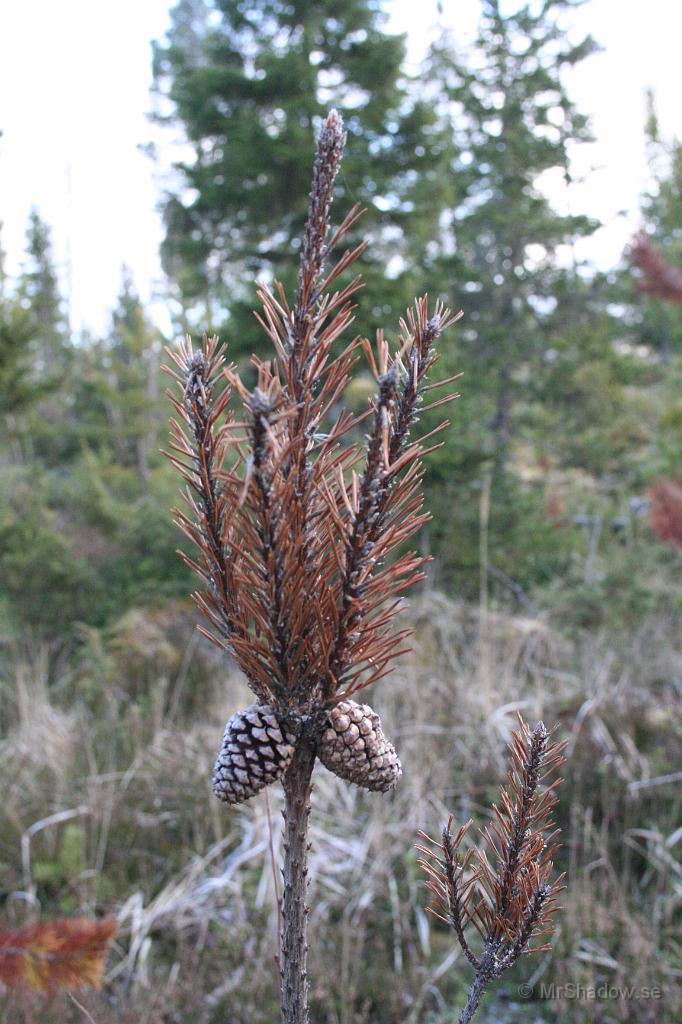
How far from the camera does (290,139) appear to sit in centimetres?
691

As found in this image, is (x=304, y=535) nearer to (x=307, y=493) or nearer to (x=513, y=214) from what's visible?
(x=307, y=493)

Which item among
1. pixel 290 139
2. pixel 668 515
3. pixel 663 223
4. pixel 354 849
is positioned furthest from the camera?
pixel 663 223

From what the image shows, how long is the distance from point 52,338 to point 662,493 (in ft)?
57.1

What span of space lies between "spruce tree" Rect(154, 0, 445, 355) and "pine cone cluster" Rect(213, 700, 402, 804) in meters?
5.94

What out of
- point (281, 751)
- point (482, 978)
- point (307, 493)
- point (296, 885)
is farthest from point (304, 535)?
point (482, 978)

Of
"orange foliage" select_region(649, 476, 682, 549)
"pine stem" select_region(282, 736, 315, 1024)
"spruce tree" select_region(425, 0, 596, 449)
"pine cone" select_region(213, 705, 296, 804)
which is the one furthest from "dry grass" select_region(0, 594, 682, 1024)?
"spruce tree" select_region(425, 0, 596, 449)

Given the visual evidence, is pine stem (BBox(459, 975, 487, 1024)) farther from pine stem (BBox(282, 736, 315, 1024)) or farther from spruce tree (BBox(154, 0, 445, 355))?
spruce tree (BBox(154, 0, 445, 355))

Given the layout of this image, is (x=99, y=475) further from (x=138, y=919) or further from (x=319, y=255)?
(x=319, y=255)

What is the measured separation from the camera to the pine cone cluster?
28.7 inches

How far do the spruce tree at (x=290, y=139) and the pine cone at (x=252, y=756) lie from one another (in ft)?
19.6

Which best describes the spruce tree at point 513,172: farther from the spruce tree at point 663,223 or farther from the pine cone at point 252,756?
the pine cone at point 252,756

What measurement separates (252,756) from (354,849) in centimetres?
272

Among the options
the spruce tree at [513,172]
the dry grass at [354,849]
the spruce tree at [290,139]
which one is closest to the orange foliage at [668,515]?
the dry grass at [354,849]

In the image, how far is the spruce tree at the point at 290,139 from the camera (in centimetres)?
695
